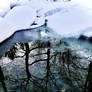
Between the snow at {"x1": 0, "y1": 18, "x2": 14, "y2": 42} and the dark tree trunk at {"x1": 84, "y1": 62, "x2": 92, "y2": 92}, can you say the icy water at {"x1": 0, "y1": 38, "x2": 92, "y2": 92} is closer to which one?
the snow at {"x1": 0, "y1": 18, "x2": 14, "y2": 42}

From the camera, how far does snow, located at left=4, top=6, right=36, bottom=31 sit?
99.6 inches

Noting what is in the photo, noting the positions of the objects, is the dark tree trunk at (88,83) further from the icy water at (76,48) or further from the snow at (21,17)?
the snow at (21,17)

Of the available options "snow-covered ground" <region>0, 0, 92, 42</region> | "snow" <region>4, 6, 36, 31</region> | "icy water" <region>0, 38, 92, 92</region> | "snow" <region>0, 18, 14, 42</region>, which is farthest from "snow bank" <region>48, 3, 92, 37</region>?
"snow" <region>0, 18, 14, 42</region>

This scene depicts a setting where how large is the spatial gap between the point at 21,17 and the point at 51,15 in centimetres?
53

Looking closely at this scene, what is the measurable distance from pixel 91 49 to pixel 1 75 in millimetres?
1269

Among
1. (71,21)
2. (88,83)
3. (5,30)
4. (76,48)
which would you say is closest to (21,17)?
(5,30)

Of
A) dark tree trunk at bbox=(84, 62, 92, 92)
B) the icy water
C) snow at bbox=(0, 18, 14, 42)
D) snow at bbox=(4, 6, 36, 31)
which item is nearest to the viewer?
dark tree trunk at bbox=(84, 62, 92, 92)

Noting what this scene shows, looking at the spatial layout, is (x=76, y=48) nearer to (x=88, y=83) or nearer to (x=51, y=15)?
(x=88, y=83)

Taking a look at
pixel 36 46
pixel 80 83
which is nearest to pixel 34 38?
pixel 36 46

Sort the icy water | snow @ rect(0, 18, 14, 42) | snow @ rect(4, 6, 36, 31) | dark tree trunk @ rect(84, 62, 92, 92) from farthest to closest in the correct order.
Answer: snow @ rect(4, 6, 36, 31)
snow @ rect(0, 18, 14, 42)
the icy water
dark tree trunk @ rect(84, 62, 92, 92)

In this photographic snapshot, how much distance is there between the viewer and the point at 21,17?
2674 millimetres

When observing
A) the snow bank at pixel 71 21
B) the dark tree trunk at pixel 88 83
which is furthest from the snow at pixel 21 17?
the dark tree trunk at pixel 88 83

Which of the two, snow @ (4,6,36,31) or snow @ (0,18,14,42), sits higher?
snow @ (4,6,36,31)

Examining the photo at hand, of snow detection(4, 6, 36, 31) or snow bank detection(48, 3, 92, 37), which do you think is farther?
snow detection(4, 6, 36, 31)
